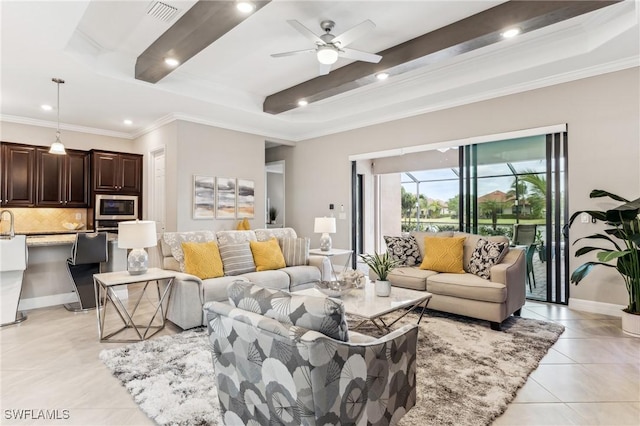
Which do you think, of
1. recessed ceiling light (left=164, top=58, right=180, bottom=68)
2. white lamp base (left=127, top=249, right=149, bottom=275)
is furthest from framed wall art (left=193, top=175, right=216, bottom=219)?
white lamp base (left=127, top=249, right=149, bottom=275)

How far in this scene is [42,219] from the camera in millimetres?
6352

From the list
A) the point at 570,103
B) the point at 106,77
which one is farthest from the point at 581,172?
the point at 106,77

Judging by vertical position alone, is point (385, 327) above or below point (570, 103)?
below

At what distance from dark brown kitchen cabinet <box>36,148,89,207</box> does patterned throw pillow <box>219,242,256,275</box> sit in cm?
401

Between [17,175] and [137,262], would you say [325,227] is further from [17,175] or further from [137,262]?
[17,175]

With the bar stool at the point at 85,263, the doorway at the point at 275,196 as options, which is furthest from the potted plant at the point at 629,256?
the doorway at the point at 275,196

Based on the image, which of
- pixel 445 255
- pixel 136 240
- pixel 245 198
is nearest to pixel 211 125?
pixel 245 198

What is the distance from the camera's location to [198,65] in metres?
4.54

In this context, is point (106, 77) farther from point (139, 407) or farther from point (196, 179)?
point (139, 407)

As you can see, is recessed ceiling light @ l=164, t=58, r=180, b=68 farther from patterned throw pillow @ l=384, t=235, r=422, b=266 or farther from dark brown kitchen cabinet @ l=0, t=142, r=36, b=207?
dark brown kitchen cabinet @ l=0, t=142, r=36, b=207

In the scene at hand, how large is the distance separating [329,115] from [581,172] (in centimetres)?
396

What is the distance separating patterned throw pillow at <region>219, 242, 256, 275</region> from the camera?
4117mm

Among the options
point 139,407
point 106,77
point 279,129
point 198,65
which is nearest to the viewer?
point 139,407

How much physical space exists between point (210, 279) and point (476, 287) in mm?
2874
